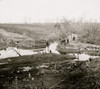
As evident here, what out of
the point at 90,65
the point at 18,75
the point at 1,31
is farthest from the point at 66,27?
the point at 18,75

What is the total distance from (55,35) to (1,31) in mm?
14862

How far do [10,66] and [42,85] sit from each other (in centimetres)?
693

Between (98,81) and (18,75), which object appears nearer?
(98,81)

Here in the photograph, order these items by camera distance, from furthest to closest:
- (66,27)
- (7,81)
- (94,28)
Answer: (66,27) → (94,28) → (7,81)

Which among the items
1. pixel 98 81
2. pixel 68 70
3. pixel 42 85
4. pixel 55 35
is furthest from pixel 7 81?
pixel 55 35

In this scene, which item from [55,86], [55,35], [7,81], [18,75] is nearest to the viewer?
[55,86]

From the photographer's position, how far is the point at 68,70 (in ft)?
55.8

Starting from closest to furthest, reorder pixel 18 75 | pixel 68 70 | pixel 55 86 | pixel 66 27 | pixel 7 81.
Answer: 1. pixel 55 86
2. pixel 7 81
3. pixel 18 75
4. pixel 68 70
5. pixel 66 27

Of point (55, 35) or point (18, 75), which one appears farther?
point (55, 35)

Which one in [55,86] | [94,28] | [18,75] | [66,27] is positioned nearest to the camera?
[55,86]

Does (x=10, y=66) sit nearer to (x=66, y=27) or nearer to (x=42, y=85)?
(x=42, y=85)

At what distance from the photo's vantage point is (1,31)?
48.6 metres

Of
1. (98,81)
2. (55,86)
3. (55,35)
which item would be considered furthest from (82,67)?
(55,35)

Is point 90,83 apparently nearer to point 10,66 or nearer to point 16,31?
point 10,66
